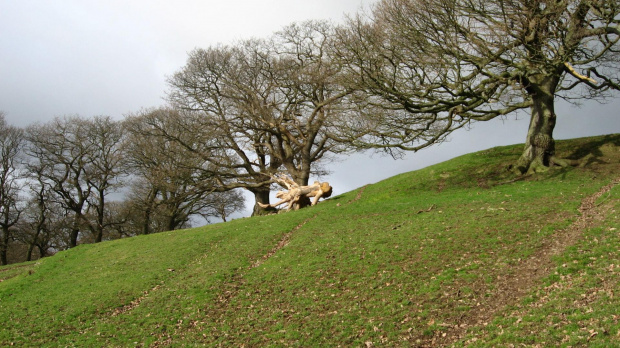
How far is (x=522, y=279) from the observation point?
12844mm

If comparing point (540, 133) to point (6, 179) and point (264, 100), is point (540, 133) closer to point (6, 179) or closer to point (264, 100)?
point (264, 100)

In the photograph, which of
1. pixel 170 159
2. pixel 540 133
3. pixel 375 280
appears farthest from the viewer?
pixel 170 159

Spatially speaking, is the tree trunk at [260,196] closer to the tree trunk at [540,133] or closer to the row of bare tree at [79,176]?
the row of bare tree at [79,176]

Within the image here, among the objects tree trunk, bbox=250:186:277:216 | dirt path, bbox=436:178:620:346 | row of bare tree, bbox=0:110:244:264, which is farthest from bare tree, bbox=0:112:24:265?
dirt path, bbox=436:178:620:346

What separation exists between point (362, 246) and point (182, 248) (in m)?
10.3

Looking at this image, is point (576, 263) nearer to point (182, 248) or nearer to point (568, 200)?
point (568, 200)

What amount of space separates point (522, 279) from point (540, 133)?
15.7 metres

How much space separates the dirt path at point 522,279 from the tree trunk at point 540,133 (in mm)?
8748

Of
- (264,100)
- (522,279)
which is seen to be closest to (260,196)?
(264,100)

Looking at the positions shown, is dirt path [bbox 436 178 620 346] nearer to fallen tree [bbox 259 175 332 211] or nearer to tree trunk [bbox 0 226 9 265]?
fallen tree [bbox 259 175 332 211]

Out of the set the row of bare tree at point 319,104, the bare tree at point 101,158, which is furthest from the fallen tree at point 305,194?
the bare tree at point 101,158

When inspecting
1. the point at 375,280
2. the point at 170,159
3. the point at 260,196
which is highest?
the point at 170,159

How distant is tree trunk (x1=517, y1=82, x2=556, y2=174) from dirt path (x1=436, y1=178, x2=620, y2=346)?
875 centimetres

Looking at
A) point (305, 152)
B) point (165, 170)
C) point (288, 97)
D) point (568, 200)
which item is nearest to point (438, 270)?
point (568, 200)
